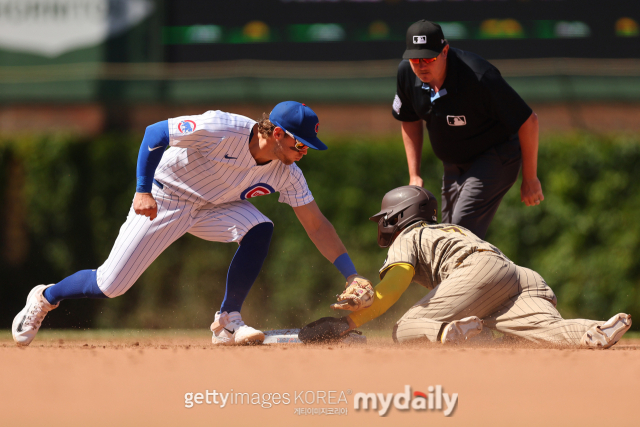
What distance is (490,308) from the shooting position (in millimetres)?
4250

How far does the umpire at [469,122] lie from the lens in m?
4.64

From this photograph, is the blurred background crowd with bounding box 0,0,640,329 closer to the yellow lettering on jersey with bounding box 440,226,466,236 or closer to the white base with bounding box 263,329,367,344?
the white base with bounding box 263,329,367,344

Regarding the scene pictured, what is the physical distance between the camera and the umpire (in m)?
4.64

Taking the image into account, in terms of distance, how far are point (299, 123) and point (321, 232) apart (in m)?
0.87

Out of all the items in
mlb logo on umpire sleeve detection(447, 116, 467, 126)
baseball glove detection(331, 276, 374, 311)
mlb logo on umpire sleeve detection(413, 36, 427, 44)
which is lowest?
baseball glove detection(331, 276, 374, 311)

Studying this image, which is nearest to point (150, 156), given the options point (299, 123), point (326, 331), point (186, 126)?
point (186, 126)

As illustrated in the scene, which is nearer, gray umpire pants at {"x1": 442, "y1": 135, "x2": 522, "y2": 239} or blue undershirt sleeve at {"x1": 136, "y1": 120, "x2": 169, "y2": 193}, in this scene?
blue undershirt sleeve at {"x1": 136, "y1": 120, "x2": 169, "y2": 193}

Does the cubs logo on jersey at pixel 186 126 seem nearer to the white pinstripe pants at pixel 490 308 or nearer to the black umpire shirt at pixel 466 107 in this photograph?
the black umpire shirt at pixel 466 107

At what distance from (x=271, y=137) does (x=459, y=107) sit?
1.34 metres

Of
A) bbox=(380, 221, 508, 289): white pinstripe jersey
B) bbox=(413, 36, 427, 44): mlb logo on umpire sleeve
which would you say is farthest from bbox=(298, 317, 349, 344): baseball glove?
bbox=(413, 36, 427, 44): mlb logo on umpire sleeve

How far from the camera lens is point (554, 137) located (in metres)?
7.81

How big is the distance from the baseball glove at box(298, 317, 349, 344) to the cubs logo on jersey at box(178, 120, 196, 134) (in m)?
1.42

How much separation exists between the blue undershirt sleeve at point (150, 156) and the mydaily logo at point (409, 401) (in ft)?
6.19

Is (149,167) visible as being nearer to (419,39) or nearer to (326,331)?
(326,331)
